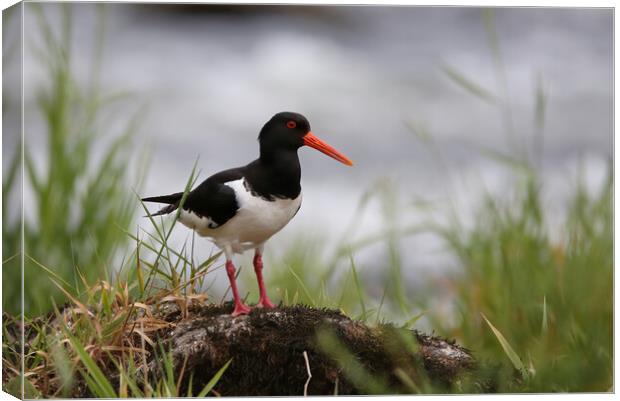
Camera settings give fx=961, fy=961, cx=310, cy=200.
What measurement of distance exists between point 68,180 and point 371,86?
5.51ft

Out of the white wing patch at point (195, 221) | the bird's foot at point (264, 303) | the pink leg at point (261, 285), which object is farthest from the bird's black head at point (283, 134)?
the bird's foot at point (264, 303)

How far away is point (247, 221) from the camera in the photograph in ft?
16.7

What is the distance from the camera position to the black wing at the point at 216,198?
5.07 metres

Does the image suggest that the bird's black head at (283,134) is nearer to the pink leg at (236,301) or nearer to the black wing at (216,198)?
the black wing at (216,198)

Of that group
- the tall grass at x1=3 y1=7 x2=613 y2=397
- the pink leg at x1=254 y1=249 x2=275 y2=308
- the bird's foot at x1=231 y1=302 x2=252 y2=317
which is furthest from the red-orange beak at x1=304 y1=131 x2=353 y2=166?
the bird's foot at x1=231 y1=302 x2=252 y2=317

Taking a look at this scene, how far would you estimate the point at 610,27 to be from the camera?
17.4 ft

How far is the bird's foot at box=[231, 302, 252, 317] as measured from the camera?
4.90m

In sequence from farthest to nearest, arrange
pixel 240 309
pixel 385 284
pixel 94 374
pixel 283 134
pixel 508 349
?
pixel 283 134 < pixel 385 284 < pixel 240 309 < pixel 94 374 < pixel 508 349

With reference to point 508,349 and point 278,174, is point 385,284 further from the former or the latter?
point 508,349

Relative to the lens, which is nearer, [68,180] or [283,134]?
[68,180]

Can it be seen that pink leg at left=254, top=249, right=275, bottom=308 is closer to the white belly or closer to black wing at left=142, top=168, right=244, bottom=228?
the white belly

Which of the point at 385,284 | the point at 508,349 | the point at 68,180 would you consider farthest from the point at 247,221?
the point at 508,349

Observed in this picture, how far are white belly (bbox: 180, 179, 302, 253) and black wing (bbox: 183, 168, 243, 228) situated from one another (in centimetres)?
3

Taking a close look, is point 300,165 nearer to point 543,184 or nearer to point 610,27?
point 543,184
